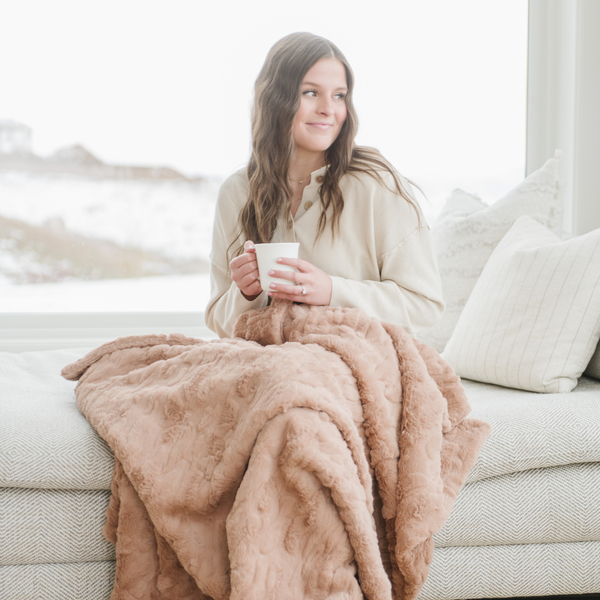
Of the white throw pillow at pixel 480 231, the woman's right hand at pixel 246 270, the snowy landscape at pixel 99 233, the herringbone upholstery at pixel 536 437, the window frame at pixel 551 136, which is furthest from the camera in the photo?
the snowy landscape at pixel 99 233

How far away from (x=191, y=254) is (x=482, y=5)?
4.96ft

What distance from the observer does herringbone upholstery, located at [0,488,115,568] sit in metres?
1.00

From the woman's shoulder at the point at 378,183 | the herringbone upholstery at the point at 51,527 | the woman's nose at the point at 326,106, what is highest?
the woman's nose at the point at 326,106

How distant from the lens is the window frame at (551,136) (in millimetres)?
2172

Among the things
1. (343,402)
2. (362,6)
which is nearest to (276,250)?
(343,402)

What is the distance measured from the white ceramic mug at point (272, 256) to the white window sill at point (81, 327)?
1.21 m

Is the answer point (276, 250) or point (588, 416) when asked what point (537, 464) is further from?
point (276, 250)

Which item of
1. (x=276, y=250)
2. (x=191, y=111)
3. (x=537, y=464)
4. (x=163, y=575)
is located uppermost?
(x=191, y=111)

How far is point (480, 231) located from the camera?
5.72ft

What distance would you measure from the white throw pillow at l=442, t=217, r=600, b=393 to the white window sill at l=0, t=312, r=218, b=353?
3.70 ft

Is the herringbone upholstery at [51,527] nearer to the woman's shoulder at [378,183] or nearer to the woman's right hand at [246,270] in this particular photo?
the woman's right hand at [246,270]

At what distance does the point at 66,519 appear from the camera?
1013 millimetres

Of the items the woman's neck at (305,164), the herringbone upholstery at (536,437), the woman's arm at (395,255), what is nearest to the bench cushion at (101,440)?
the herringbone upholstery at (536,437)

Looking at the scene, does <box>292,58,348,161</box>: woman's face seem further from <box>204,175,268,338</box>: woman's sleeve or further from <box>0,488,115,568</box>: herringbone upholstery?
<box>0,488,115,568</box>: herringbone upholstery
